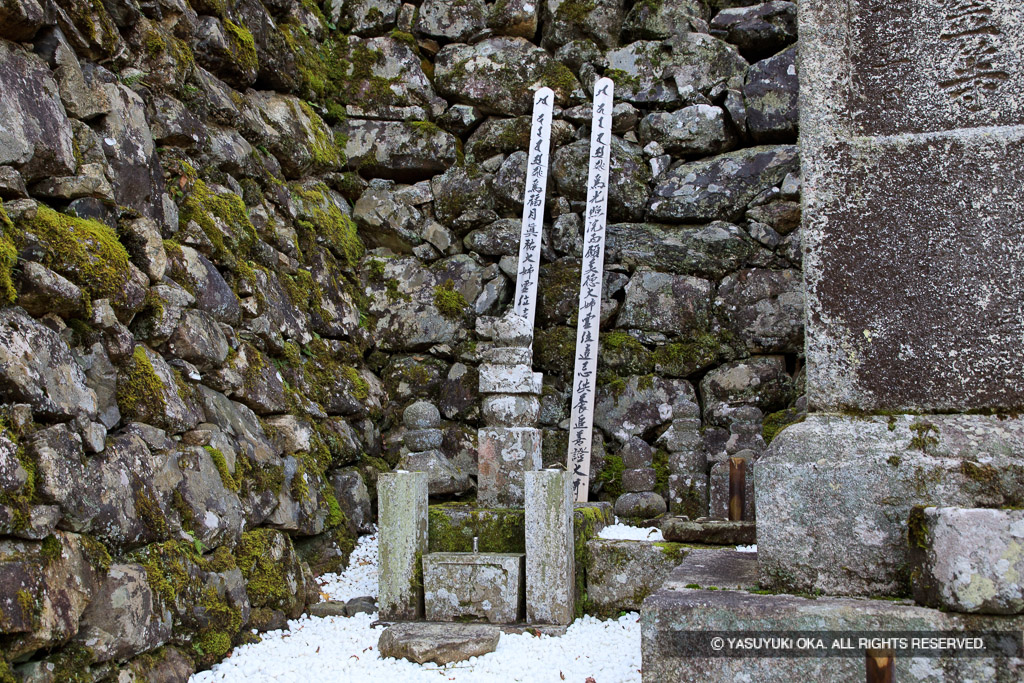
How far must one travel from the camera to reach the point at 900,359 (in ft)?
7.07

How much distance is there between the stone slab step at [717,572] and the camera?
217 cm

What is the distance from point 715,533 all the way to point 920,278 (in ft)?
11.1

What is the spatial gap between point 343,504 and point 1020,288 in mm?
5007

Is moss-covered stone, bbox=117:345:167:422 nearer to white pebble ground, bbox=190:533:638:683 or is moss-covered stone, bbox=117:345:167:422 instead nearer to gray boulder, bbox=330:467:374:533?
white pebble ground, bbox=190:533:638:683

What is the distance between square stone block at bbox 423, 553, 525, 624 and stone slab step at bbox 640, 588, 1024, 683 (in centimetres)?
283

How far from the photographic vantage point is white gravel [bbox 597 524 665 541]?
19.2 ft

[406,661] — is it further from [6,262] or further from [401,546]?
[6,262]

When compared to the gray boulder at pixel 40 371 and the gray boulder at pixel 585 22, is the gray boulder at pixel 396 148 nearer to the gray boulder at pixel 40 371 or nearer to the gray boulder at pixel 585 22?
the gray boulder at pixel 585 22

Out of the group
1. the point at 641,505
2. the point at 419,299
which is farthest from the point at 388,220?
the point at 641,505

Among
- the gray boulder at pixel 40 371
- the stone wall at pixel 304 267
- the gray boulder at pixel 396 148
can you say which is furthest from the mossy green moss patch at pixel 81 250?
the gray boulder at pixel 396 148

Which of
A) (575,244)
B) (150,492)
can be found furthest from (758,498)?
(575,244)

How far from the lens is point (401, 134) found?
7.98 metres

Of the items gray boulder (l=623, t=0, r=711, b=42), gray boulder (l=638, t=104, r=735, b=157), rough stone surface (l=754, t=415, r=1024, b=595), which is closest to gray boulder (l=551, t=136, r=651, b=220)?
gray boulder (l=638, t=104, r=735, b=157)

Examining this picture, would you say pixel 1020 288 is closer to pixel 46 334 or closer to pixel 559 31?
pixel 46 334
